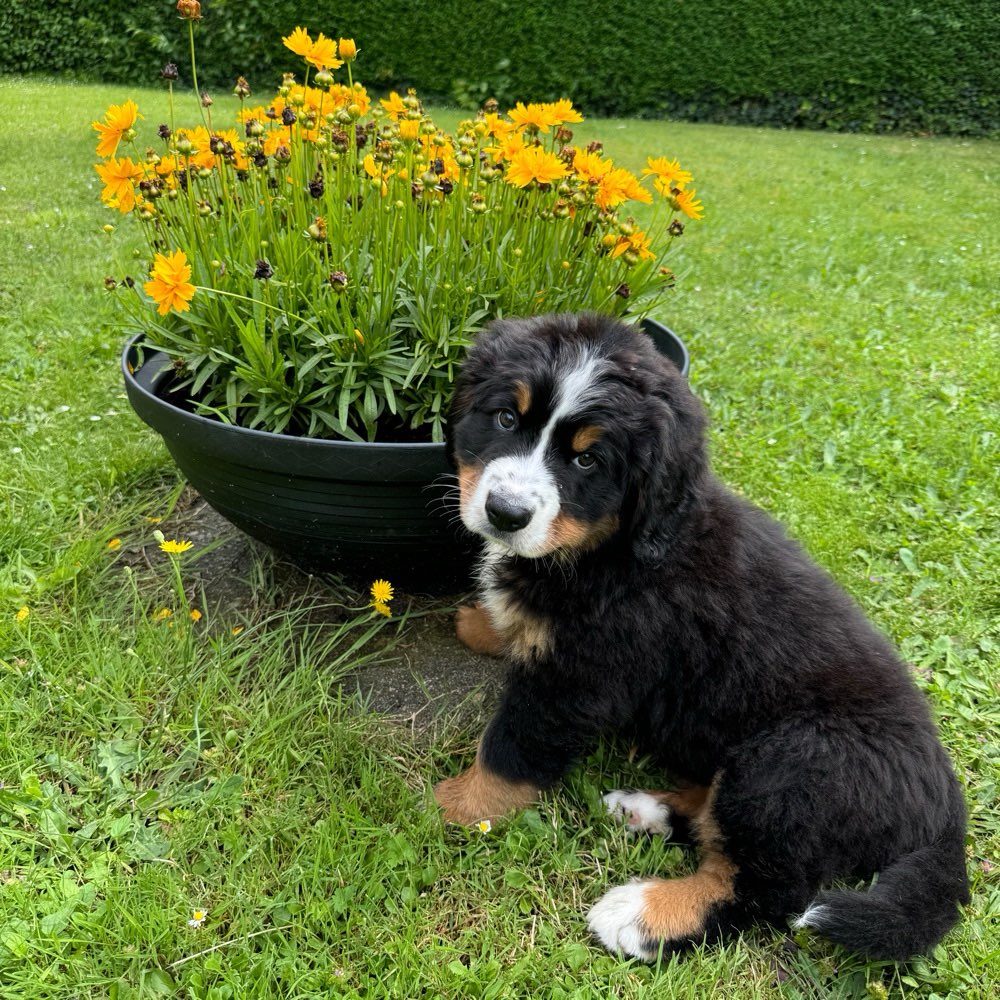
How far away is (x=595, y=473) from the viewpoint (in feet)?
6.41

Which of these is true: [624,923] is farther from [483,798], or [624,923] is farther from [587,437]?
[587,437]

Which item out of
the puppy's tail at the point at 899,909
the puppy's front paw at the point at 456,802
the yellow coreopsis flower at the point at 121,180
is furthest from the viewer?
the yellow coreopsis flower at the point at 121,180

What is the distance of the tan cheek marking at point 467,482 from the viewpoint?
2.01 m

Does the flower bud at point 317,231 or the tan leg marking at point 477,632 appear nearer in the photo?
the flower bud at point 317,231

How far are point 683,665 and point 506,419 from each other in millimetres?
796

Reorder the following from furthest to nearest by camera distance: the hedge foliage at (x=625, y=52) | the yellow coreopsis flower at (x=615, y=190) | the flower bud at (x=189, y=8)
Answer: the hedge foliage at (x=625, y=52) → the yellow coreopsis flower at (x=615, y=190) → the flower bud at (x=189, y=8)

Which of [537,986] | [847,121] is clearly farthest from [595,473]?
[847,121]

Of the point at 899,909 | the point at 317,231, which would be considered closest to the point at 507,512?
the point at 317,231

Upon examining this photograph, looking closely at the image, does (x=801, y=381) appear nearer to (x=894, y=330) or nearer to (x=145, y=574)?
(x=894, y=330)

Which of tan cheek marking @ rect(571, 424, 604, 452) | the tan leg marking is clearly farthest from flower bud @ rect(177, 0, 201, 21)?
the tan leg marking

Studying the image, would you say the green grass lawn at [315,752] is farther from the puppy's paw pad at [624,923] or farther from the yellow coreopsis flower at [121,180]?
the yellow coreopsis flower at [121,180]

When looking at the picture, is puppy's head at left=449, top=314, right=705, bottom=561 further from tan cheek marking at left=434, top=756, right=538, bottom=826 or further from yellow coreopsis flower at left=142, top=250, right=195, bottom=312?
yellow coreopsis flower at left=142, top=250, right=195, bottom=312

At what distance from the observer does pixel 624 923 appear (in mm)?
2047

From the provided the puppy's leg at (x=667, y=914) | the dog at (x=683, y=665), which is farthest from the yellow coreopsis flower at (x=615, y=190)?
the puppy's leg at (x=667, y=914)
